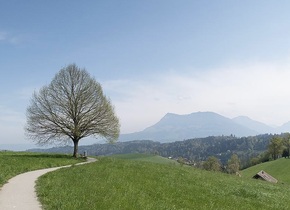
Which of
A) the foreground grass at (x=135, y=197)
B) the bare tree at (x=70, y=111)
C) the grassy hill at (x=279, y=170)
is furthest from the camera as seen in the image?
the grassy hill at (x=279, y=170)

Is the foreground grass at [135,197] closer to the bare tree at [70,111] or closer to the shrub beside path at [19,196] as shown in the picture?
the shrub beside path at [19,196]

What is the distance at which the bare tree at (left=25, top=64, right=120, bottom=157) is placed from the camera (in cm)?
4875

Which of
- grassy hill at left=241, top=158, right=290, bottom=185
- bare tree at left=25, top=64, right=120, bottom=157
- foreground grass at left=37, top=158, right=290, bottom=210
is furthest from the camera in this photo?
grassy hill at left=241, top=158, right=290, bottom=185

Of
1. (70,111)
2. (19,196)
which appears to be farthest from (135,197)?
(70,111)

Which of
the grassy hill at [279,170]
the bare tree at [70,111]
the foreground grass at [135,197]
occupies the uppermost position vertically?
the bare tree at [70,111]

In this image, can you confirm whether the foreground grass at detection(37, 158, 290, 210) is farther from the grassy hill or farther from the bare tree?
the grassy hill

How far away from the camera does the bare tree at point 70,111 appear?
48.8m

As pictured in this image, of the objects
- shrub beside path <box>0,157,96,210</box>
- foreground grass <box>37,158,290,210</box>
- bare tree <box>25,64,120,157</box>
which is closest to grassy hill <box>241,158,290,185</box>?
bare tree <box>25,64,120,157</box>

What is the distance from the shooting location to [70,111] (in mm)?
49375

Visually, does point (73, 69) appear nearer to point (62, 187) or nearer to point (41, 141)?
point (41, 141)

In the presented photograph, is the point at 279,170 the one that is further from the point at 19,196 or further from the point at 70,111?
the point at 19,196

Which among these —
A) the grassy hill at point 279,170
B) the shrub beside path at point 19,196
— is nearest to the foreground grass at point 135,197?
the shrub beside path at point 19,196

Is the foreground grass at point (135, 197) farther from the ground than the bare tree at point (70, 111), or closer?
closer

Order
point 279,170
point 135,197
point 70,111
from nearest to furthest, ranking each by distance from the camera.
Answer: point 135,197 → point 70,111 → point 279,170
